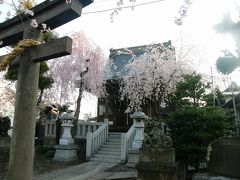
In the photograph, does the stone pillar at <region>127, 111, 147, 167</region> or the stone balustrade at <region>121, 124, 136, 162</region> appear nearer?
the stone pillar at <region>127, 111, 147, 167</region>

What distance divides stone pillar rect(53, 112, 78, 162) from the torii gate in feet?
30.5

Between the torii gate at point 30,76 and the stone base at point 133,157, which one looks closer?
the torii gate at point 30,76

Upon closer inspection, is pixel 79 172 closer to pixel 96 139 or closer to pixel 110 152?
pixel 110 152

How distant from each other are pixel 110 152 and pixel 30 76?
10100 mm

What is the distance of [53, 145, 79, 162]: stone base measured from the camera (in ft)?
45.1

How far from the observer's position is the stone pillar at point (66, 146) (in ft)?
45.4

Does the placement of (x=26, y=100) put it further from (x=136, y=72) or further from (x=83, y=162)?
(x=136, y=72)

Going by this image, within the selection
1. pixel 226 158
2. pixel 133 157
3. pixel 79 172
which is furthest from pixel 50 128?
pixel 226 158

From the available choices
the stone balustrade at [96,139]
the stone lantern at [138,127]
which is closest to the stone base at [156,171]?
the stone lantern at [138,127]

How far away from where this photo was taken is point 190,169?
13.0 m

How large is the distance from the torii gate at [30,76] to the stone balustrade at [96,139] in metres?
9.42

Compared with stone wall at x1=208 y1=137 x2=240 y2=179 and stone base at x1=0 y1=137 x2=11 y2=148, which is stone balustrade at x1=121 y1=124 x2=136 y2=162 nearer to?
stone wall at x1=208 y1=137 x2=240 y2=179

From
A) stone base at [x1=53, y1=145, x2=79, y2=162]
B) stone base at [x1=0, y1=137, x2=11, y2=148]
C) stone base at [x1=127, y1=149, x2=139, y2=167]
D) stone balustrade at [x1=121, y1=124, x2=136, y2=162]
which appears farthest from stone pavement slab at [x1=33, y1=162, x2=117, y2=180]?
stone base at [x1=0, y1=137, x2=11, y2=148]

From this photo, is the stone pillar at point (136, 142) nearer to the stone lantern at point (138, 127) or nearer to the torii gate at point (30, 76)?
the stone lantern at point (138, 127)
